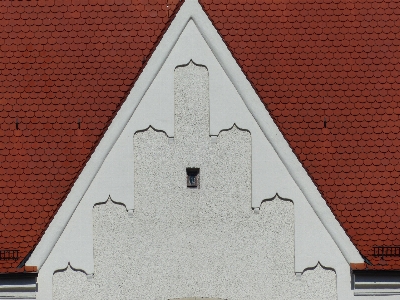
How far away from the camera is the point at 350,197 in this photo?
2075 centimetres

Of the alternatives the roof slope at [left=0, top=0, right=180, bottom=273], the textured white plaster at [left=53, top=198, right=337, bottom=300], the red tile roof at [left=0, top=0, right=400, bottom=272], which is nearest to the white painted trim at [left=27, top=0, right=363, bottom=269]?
the roof slope at [left=0, top=0, right=180, bottom=273]

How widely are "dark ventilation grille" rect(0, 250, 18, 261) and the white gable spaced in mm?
495

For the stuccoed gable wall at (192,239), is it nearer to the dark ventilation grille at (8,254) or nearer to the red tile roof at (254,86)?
the dark ventilation grille at (8,254)

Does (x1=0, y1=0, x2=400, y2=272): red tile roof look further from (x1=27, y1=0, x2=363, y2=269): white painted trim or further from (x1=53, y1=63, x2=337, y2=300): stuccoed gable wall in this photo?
(x1=53, y1=63, x2=337, y2=300): stuccoed gable wall

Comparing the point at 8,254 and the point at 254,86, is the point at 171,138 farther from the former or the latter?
the point at 8,254

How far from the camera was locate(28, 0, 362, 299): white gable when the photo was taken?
64.5ft

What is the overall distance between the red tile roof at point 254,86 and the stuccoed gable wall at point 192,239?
1.05 meters

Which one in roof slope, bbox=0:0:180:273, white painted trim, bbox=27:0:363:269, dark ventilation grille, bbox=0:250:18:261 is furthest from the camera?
roof slope, bbox=0:0:180:273

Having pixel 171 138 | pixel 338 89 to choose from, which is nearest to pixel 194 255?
pixel 171 138

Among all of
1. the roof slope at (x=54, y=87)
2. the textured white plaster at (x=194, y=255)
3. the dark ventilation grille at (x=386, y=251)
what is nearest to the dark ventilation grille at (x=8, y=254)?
the roof slope at (x=54, y=87)

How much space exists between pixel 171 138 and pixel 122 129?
810 mm

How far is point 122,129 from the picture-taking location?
19.7 metres

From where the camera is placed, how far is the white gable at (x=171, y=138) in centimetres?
1966

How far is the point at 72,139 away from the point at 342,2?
5.75m
